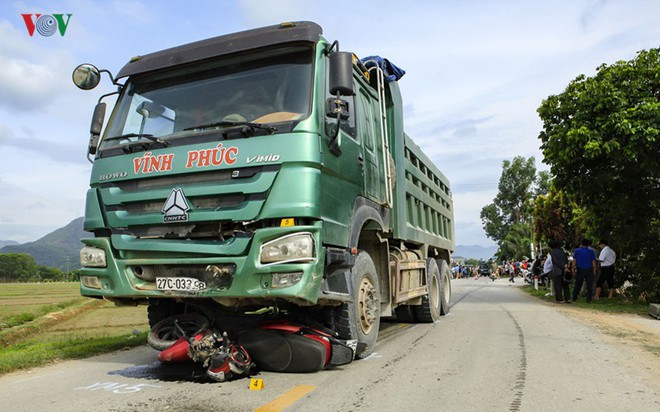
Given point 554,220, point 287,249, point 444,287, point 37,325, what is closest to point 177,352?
point 287,249

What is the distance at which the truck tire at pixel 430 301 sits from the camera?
8.32m

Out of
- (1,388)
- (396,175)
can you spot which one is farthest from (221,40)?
(1,388)

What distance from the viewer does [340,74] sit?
14.1ft

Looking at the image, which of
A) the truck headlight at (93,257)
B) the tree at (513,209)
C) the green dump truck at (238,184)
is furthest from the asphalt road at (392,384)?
the tree at (513,209)

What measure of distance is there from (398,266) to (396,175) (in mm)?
1179

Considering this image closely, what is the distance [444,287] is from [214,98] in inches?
261

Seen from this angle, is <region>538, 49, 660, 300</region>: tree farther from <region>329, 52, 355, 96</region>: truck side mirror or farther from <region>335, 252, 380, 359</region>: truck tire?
<region>329, 52, 355, 96</region>: truck side mirror

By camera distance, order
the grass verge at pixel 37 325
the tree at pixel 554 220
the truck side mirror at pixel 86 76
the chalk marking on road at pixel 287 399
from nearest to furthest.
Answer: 1. the chalk marking on road at pixel 287 399
2. the truck side mirror at pixel 86 76
3. the grass verge at pixel 37 325
4. the tree at pixel 554 220

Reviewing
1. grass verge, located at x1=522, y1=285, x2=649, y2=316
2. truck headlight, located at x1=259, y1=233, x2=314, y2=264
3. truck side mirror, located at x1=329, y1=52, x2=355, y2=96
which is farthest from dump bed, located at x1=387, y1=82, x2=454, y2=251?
grass verge, located at x1=522, y1=285, x2=649, y2=316

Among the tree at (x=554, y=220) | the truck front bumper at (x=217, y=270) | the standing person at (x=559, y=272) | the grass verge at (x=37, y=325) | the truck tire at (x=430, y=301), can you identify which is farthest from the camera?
the tree at (x=554, y=220)

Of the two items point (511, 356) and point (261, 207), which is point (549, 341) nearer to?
point (511, 356)

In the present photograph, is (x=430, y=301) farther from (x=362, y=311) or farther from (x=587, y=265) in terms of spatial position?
(x=587, y=265)

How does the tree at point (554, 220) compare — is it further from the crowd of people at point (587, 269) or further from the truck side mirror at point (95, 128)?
the truck side mirror at point (95, 128)

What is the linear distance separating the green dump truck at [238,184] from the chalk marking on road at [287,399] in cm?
63
